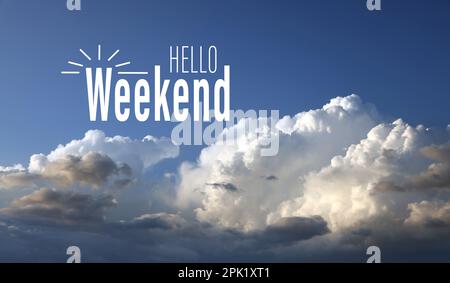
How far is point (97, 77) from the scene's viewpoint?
4812cm
